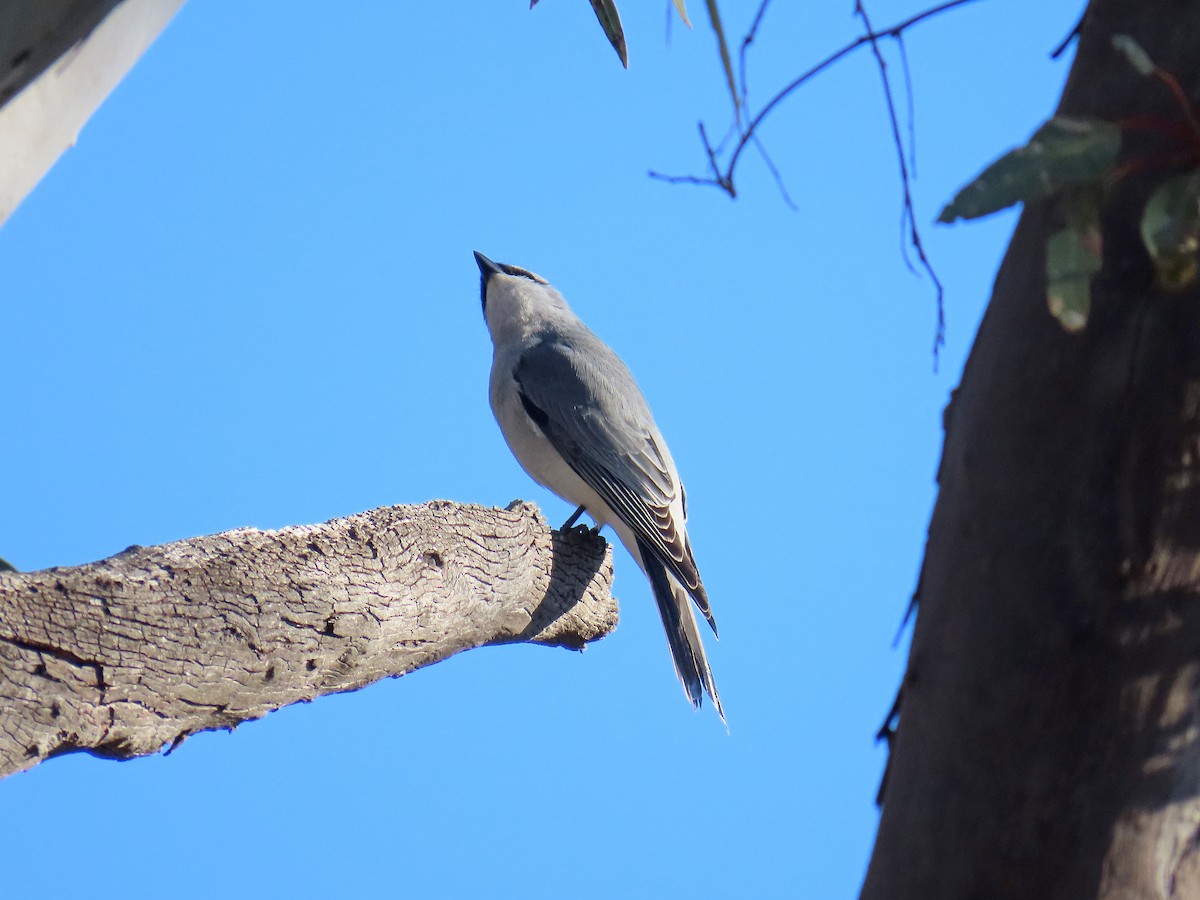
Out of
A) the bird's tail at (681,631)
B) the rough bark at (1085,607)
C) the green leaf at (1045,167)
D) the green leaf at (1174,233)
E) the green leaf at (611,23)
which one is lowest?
the rough bark at (1085,607)

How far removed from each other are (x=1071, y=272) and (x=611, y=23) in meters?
1.79

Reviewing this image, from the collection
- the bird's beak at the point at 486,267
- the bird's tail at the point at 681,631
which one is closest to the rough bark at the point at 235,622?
the bird's tail at the point at 681,631

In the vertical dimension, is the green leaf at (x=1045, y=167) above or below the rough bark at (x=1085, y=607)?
above

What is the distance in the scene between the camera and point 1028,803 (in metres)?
1.13

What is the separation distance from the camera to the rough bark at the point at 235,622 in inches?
76.4

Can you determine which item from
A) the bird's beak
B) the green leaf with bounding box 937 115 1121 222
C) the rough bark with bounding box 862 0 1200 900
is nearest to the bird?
the bird's beak

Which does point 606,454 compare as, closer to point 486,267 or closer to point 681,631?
point 681,631

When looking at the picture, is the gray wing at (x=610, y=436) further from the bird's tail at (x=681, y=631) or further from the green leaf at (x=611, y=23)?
the green leaf at (x=611, y=23)

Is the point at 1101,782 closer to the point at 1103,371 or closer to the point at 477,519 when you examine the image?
the point at 1103,371

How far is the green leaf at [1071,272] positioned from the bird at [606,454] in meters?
2.82

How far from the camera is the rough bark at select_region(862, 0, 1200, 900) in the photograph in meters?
1.10

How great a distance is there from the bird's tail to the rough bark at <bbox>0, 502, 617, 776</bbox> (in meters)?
0.83

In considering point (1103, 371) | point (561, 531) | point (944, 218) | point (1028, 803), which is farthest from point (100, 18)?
point (561, 531)

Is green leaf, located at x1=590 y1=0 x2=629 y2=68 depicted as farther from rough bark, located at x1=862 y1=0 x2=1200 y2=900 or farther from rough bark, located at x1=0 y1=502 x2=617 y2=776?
rough bark, located at x1=862 y1=0 x2=1200 y2=900
